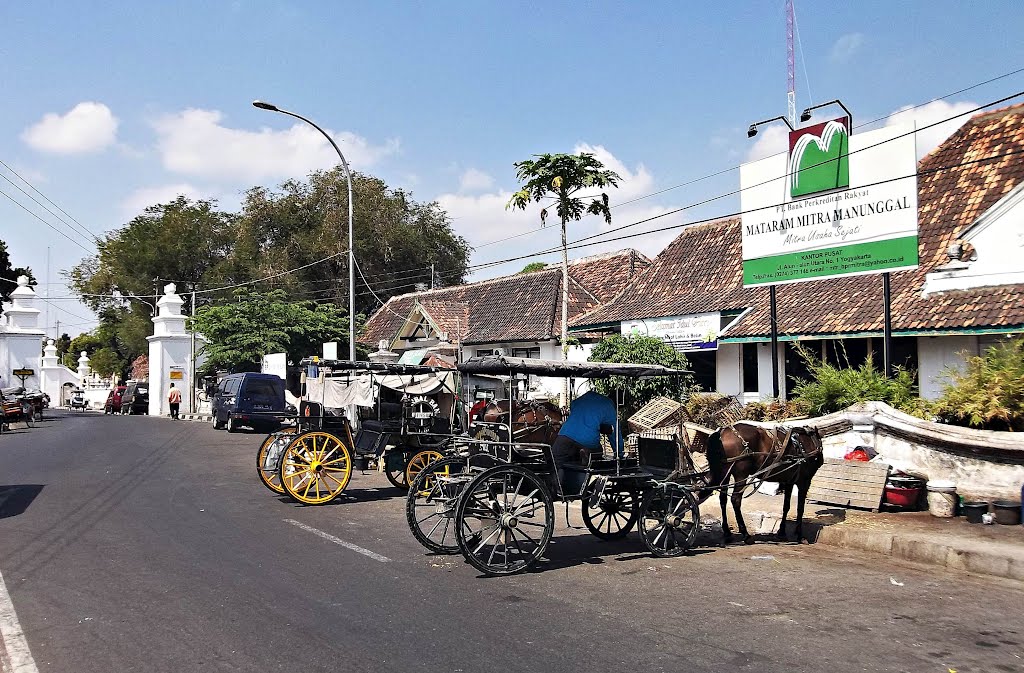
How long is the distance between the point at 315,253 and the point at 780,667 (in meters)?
46.8

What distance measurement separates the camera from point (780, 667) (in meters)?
5.43

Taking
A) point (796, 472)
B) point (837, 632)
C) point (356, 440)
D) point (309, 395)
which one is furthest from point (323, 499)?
point (837, 632)

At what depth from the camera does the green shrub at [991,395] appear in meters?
11.9

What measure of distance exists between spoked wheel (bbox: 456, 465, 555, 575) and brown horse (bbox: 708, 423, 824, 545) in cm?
273

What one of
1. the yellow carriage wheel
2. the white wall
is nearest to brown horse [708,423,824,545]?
the yellow carriage wheel

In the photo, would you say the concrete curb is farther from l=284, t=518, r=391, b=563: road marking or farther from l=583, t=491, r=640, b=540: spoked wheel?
l=284, t=518, r=391, b=563: road marking

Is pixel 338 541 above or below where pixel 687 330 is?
below

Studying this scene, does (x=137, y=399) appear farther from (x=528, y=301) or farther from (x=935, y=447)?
(x=935, y=447)

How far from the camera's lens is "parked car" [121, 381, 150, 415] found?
1937 inches

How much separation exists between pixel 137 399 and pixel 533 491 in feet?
153

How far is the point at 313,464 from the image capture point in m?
12.8

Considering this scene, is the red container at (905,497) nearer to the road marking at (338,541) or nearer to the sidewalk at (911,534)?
the sidewalk at (911,534)

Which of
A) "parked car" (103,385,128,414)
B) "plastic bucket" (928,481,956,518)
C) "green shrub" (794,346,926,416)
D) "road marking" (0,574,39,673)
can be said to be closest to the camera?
"road marking" (0,574,39,673)

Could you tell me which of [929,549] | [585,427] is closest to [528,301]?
[585,427]
